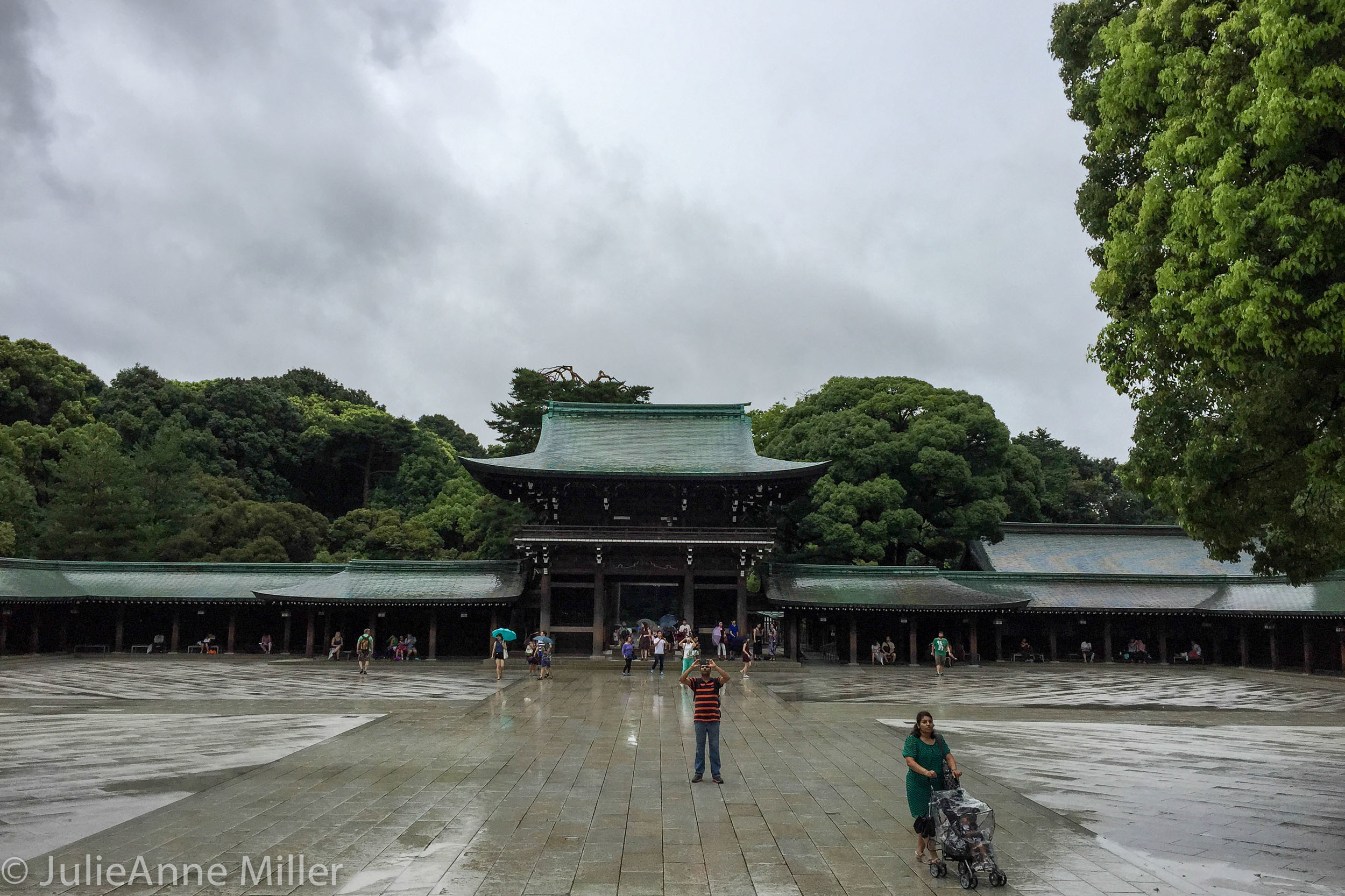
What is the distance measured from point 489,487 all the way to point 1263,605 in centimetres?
3168

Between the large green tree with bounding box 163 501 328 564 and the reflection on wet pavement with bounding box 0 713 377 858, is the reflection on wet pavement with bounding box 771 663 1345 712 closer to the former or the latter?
the reflection on wet pavement with bounding box 0 713 377 858

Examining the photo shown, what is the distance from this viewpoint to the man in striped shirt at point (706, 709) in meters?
10.8

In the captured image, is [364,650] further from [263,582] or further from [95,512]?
[95,512]

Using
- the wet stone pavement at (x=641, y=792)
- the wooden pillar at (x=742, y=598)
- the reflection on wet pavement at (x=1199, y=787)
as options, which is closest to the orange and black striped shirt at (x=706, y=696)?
the wet stone pavement at (x=641, y=792)

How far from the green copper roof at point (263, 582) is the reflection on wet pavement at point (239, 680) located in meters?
2.65

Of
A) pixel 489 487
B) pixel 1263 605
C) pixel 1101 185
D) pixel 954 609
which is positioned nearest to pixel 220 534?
pixel 489 487

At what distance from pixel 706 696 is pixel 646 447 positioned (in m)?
27.0

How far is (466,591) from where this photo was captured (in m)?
34.3

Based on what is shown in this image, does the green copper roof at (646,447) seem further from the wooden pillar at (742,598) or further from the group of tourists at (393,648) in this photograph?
the group of tourists at (393,648)

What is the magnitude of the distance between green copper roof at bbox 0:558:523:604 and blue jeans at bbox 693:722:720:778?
23.4 m

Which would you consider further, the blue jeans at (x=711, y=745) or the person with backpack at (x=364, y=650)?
the person with backpack at (x=364, y=650)

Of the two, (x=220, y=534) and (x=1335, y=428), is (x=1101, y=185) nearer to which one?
(x=1335, y=428)

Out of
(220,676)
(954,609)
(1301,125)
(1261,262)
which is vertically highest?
(1301,125)

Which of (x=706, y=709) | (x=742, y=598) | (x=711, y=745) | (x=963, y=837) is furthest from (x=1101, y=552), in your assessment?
(x=963, y=837)
